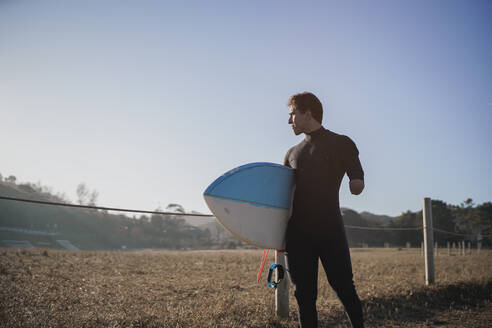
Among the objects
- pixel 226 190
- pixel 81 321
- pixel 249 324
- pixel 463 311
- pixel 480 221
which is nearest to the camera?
pixel 226 190

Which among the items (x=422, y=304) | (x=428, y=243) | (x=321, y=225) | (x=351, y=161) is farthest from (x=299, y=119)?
(x=428, y=243)

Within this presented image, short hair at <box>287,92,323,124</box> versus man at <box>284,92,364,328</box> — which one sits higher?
short hair at <box>287,92,323,124</box>

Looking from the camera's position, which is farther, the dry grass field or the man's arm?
the dry grass field

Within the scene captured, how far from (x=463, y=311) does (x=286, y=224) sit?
3.72m

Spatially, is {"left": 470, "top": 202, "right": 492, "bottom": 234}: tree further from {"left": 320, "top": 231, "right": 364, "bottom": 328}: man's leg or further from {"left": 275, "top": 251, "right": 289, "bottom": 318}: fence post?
Result: {"left": 320, "top": 231, "right": 364, "bottom": 328}: man's leg

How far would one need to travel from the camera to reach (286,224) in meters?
2.33

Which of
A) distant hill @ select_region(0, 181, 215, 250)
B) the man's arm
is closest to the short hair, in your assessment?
the man's arm

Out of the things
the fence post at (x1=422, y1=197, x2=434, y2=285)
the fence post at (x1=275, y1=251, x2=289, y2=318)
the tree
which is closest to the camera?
the fence post at (x1=275, y1=251, x2=289, y2=318)

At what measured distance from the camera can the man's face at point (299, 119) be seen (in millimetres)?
2248

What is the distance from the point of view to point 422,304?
4484 mm

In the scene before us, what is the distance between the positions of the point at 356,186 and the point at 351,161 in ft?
0.59

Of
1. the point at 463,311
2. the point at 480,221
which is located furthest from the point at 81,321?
the point at 480,221

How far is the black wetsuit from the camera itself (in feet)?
6.36

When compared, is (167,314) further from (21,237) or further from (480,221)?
(480,221)
